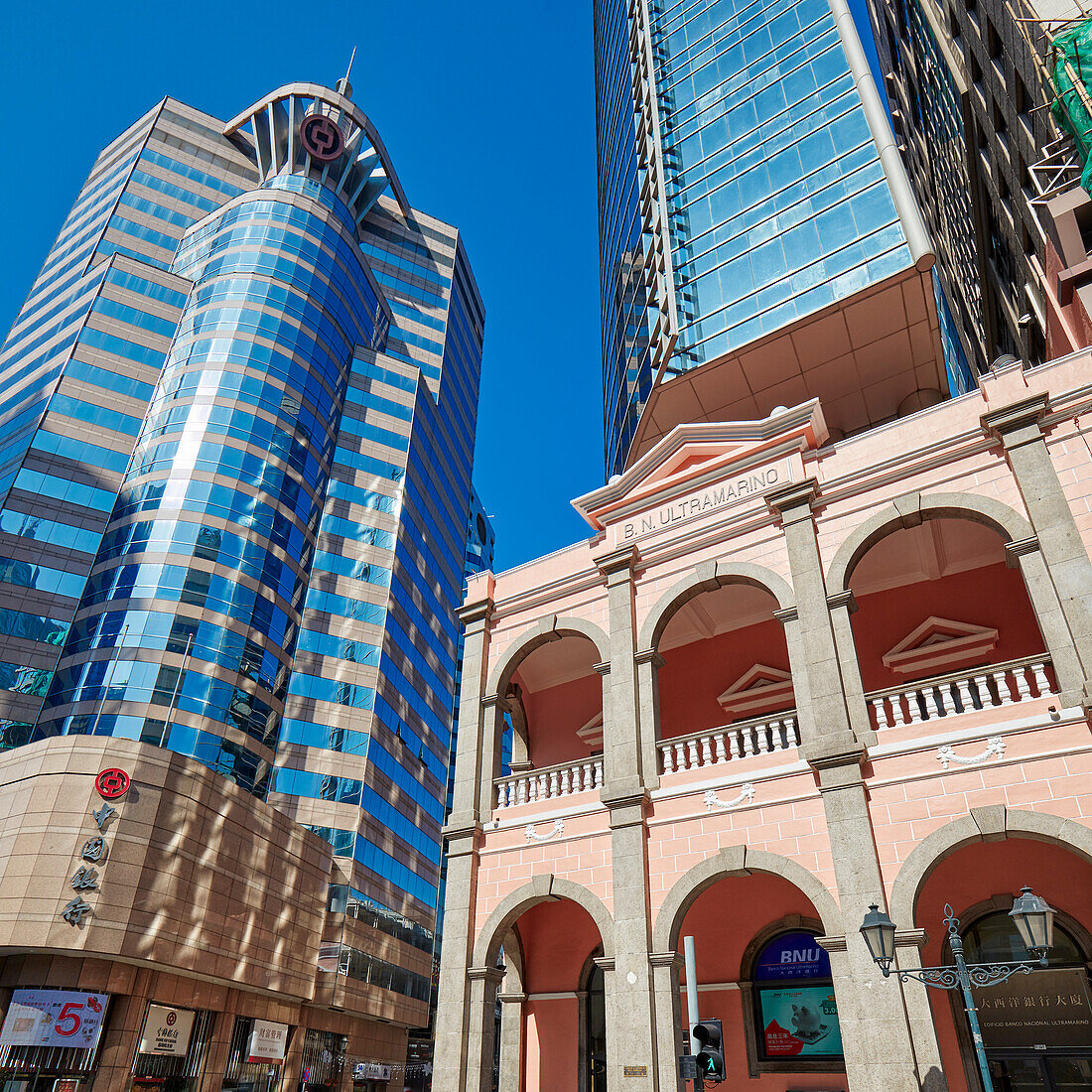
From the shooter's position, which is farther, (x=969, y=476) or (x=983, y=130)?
(x=983, y=130)

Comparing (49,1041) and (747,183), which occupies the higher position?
(747,183)

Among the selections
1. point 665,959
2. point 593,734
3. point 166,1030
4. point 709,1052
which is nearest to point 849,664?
point 665,959

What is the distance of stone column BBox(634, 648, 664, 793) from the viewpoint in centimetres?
1505

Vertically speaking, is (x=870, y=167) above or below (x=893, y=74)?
below

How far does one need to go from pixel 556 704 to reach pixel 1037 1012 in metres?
11.4

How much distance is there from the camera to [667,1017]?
12.9 meters

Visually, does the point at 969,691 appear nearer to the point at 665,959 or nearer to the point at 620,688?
the point at 620,688

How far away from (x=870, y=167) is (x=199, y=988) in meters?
30.0

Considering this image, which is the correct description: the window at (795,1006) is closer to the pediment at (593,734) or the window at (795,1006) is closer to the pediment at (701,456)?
the pediment at (593,734)

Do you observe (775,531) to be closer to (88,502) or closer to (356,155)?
(88,502)

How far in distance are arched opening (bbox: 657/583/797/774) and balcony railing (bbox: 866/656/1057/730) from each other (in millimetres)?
3439

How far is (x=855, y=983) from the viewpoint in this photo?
11367 millimetres

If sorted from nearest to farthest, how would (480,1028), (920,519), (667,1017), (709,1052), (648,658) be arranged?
1. (709,1052)
2. (667,1017)
3. (920,519)
4. (480,1028)
5. (648,658)

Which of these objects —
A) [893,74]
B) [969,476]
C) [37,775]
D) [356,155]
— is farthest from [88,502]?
[893,74]
